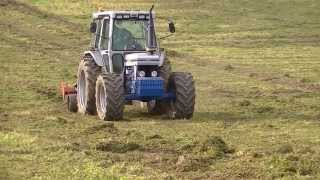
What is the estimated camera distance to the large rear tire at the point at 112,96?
623 inches

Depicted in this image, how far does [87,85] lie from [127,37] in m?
1.31

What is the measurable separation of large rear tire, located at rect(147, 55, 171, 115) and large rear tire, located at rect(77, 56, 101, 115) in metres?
1.28

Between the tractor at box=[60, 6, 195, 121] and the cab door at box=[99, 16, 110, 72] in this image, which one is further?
the cab door at box=[99, 16, 110, 72]

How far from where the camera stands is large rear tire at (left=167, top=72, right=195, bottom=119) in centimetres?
1616

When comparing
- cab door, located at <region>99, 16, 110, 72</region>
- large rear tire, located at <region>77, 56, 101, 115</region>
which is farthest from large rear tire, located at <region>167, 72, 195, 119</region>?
large rear tire, located at <region>77, 56, 101, 115</region>

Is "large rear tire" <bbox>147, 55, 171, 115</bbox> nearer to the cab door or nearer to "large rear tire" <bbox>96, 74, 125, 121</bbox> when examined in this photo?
"large rear tire" <bbox>96, 74, 125, 121</bbox>

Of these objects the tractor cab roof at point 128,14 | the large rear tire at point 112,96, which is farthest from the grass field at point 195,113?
the tractor cab roof at point 128,14

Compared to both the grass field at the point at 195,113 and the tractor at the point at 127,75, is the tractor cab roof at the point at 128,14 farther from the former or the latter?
the grass field at the point at 195,113

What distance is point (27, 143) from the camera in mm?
13078

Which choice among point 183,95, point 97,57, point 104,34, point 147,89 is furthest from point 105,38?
point 183,95

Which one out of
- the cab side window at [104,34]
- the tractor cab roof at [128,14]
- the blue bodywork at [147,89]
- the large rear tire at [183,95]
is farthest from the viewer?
the cab side window at [104,34]

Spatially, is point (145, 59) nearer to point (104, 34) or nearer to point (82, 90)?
point (104, 34)

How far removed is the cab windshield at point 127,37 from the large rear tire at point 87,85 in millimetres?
709

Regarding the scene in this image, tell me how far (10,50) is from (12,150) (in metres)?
18.8
